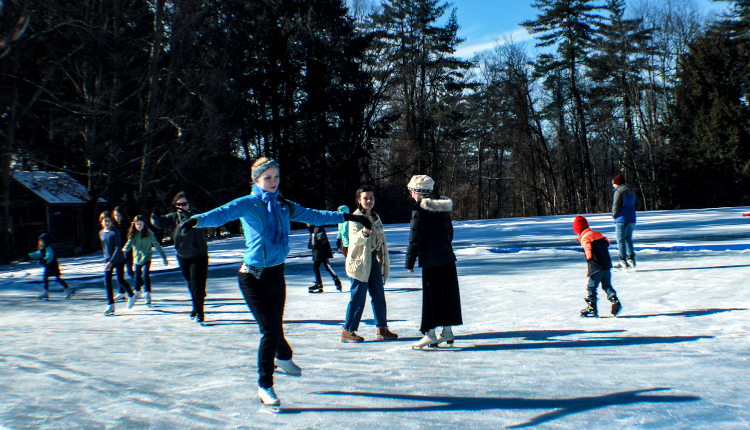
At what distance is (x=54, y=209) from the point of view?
24500mm

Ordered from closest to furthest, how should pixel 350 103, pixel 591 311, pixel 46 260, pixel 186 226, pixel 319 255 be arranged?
pixel 186 226, pixel 591 311, pixel 319 255, pixel 46 260, pixel 350 103

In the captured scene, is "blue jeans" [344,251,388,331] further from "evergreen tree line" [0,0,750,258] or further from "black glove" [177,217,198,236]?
"evergreen tree line" [0,0,750,258]


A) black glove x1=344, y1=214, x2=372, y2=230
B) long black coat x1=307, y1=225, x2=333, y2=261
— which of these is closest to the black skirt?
black glove x1=344, y1=214, x2=372, y2=230

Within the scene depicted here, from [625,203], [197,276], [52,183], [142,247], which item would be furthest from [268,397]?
[52,183]

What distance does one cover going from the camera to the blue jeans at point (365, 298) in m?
5.68

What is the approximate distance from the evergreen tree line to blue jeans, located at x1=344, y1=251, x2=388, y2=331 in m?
16.8

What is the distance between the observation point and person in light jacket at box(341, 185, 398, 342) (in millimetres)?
5621

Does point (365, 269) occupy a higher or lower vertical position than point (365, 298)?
higher

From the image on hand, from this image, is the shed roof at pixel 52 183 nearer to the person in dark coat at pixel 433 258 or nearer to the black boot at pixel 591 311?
the person in dark coat at pixel 433 258

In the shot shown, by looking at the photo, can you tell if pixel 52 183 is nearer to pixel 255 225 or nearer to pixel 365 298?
pixel 365 298

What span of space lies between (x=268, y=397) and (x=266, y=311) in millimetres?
610

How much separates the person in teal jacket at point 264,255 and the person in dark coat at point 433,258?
5.22 feet

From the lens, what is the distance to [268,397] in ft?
12.1

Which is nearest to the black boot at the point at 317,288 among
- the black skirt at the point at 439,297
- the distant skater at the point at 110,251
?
the distant skater at the point at 110,251
